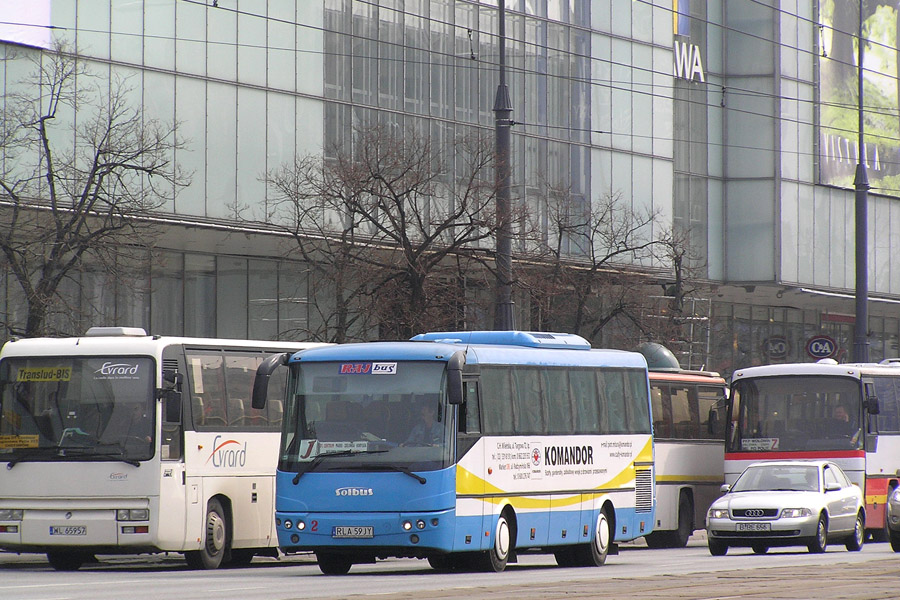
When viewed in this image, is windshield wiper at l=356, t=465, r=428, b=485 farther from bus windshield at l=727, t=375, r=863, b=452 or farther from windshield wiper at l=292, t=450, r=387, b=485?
bus windshield at l=727, t=375, r=863, b=452

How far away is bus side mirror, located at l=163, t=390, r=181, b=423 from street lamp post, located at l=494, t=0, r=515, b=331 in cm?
686

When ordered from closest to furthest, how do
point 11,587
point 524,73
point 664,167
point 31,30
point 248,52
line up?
point 11,587, point 31,30, point 248,52, point 524,73, point 664,167

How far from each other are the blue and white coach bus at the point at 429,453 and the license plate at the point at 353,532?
0.4 inches

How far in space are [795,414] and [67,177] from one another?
13.8 metres

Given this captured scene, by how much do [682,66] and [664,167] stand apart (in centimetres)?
575

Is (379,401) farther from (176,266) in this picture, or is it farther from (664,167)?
(664,167)

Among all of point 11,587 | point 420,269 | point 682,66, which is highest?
point 682,66

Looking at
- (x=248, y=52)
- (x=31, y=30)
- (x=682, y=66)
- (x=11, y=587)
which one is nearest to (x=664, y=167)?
(x=682, y=66)

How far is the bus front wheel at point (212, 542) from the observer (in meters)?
19.2

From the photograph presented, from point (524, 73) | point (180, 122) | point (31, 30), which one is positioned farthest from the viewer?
point (524, 73)

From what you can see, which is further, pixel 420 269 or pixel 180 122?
pixel 180 122

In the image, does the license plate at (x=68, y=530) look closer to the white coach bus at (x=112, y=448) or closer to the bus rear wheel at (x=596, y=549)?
the white coach bus at (x=112, y=448)

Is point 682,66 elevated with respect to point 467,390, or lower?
elevated

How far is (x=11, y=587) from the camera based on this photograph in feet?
49.1
